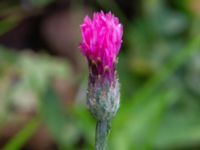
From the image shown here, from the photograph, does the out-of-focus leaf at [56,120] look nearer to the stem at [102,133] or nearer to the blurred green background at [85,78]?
the blurred green background at [85,78]

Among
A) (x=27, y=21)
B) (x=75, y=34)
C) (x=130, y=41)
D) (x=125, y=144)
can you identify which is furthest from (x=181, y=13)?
(x=125, y=144)

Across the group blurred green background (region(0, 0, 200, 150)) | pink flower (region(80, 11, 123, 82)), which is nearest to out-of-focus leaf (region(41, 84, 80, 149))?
blurred green background (region(0, 0, 200, 150))

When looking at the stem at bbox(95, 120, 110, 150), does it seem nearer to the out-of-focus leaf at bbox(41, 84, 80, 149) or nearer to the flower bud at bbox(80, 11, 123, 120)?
the flower bud at bbox(80, 11, 123, 120)

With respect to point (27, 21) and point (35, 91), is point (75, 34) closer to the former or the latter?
point (27, 21)

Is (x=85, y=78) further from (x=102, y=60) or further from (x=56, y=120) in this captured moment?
(x=102, y=60)

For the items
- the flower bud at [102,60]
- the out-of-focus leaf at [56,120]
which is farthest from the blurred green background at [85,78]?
the flower bud at [102,60]

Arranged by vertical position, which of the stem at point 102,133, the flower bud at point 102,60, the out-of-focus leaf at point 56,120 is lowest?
the stem at point 102,133
